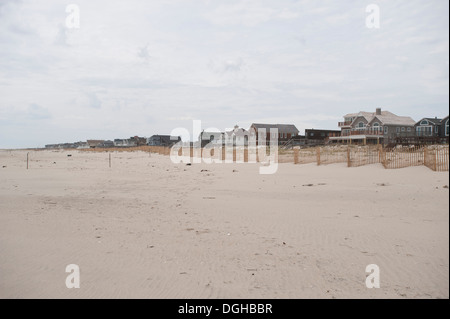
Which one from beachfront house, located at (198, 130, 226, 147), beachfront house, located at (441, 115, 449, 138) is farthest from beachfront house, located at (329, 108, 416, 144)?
beachfront house, located at (198, 130, 226, 147)

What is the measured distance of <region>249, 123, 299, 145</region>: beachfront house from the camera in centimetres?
7375

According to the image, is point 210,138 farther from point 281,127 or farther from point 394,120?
point 394,120

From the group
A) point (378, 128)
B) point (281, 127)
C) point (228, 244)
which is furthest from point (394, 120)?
point (228, 244)

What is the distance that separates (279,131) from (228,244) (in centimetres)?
6953

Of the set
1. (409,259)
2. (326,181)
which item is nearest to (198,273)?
(409,259)

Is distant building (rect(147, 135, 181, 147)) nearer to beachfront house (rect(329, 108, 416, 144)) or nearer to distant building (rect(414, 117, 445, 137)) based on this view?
beachfront house (rect(329, 108, 416, 144))

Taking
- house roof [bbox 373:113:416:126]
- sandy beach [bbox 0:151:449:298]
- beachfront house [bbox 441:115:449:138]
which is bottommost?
sandy beach [bbox 0:151:449:298]

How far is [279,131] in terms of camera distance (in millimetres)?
74625

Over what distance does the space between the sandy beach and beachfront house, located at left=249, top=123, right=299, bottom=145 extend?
61.2 m

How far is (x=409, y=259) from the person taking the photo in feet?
18.0

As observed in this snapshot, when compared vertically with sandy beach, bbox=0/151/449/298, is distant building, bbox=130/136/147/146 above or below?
above

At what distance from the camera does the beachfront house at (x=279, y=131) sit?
73.8 metres

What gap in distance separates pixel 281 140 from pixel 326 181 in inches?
2257
